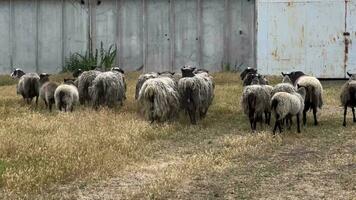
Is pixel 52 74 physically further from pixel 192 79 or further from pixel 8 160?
pixel 8 160

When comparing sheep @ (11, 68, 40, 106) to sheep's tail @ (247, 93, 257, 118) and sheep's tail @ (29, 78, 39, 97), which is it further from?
sheep's tail @ (247, 93, 257, 118)

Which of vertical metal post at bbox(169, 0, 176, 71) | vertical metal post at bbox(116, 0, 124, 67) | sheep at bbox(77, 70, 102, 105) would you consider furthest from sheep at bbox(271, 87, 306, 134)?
vertical metal post at bbox(116, 0, 124, 67)

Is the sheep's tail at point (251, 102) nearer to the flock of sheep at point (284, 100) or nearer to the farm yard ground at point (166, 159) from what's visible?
the flock of sheep at point (284, 100)

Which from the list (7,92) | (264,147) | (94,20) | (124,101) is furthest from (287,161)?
(94,20)

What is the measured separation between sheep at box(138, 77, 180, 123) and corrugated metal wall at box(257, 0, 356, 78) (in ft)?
29.7

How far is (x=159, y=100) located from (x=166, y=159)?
10.1 ft

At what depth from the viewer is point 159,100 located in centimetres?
1205

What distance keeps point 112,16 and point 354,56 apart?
9025mm

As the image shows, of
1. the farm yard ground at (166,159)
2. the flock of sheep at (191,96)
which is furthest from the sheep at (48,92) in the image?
the farm yard ground at (166,159)

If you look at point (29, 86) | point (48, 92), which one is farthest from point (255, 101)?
point (29, 86)

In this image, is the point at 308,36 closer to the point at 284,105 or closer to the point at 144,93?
the point at 144,93

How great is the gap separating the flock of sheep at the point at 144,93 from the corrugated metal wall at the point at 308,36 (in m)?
7.11

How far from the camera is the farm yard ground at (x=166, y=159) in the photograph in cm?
720

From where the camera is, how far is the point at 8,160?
327 inches
